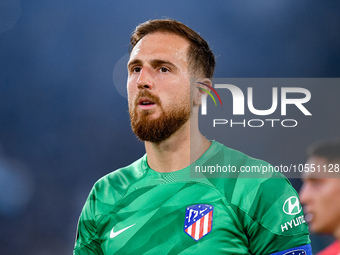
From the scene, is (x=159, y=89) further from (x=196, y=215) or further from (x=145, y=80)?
(x=196, y=215)

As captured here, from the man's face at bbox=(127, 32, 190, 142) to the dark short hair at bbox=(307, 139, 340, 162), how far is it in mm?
1375

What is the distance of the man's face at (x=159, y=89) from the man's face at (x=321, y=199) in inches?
52.9

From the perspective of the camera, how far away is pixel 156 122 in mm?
1825

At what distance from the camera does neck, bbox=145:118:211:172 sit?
6.24 ft

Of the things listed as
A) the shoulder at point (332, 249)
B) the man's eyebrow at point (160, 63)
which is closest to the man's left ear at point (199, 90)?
the man's eyebrow at point (160, 63)

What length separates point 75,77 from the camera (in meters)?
4.13

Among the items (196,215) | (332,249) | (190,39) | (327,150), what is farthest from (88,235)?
(332,249)

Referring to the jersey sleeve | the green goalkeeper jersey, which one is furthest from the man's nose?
the jersey sleeve

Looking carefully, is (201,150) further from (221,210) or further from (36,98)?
A: (36,98)

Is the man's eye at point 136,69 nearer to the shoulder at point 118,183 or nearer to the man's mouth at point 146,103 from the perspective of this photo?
the man's mouth at point 146,103

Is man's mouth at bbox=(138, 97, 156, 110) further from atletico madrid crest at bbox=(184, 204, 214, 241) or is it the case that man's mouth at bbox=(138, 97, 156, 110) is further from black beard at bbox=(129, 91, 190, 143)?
atletico madrid crest at bbox=(184, 204, 214, 241)

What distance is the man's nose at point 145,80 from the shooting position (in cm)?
181

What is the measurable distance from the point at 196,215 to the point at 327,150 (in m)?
1.50

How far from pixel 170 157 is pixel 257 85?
206 cm
